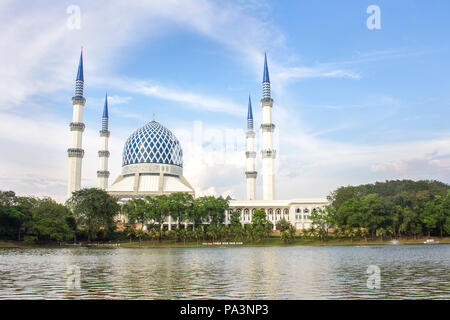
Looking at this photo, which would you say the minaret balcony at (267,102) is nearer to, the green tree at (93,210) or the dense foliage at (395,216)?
the dense foliage at (395,216)

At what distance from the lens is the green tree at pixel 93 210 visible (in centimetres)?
6362

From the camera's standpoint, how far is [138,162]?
323 ft

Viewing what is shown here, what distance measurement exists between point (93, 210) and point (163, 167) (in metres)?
35.3

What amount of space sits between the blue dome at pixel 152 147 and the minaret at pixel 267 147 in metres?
24.6

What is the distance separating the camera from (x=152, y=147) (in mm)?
98750

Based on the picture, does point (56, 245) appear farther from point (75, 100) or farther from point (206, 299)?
point (206, 299)

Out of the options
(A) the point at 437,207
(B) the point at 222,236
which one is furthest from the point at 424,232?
(B) the point at 222,236

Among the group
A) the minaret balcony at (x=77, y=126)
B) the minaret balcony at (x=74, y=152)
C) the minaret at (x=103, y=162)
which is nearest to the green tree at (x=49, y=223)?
the minaret balcony at (x=74, y=152)

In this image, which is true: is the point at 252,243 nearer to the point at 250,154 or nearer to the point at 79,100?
the point at 250,154

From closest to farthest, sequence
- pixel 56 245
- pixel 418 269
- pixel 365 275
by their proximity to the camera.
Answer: pixel 365 275 < pixel 418 269 < pixel 56 245

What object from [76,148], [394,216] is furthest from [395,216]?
[76,148]

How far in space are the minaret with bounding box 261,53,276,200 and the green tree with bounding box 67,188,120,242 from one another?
103 feet

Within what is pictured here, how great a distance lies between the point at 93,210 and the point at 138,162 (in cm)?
3529

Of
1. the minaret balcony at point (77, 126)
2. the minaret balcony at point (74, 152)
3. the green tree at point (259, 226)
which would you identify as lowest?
the green tree at point (259, 226)
